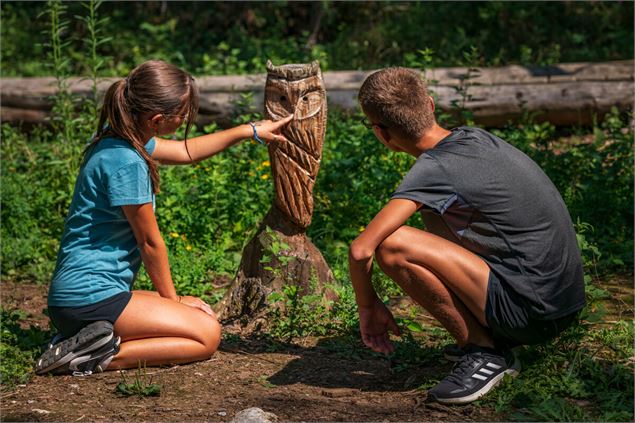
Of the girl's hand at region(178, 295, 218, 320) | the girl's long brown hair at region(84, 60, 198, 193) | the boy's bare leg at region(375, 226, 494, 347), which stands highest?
the girl's long brown hair at region(84, 60, 198, 193)

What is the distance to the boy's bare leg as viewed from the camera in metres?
3.66

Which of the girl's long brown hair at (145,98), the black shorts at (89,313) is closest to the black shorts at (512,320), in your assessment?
the girl's long brown hair at (145,98)

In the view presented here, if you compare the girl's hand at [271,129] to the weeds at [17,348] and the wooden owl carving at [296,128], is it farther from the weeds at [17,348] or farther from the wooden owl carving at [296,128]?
the weeds at [17,348]

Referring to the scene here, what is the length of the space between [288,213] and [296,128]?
0.44 meters

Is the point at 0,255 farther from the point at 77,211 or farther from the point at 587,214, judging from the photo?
the point at 587,214

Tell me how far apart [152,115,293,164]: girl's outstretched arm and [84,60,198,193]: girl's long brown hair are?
36cm

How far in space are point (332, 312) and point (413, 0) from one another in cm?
765

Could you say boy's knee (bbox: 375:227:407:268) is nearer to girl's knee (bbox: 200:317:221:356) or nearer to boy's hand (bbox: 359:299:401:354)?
boy's hand (bbox: 359:299:401:354)

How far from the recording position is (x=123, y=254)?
166 inches

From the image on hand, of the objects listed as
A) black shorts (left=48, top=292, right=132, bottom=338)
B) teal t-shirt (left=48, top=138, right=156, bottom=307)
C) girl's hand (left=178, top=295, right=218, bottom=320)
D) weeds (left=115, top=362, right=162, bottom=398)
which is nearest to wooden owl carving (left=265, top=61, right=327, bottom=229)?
girl's hand (left=178, top=295, right=218, bottom=320)

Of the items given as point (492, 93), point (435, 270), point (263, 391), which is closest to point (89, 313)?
point (263, 391)

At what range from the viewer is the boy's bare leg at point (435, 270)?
144 inches

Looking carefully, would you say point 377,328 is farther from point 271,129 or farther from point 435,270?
point 271,129

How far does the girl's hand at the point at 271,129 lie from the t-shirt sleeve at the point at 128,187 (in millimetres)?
665
